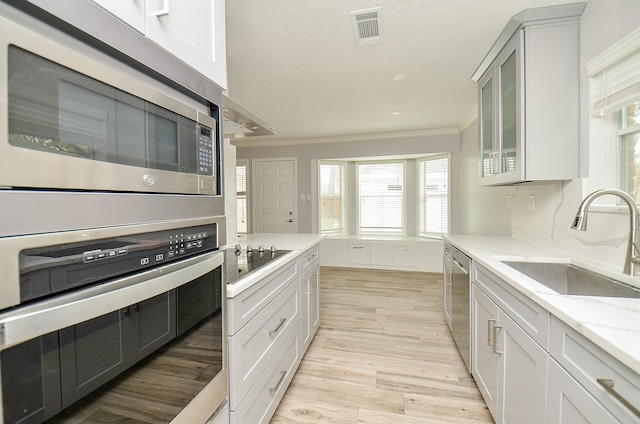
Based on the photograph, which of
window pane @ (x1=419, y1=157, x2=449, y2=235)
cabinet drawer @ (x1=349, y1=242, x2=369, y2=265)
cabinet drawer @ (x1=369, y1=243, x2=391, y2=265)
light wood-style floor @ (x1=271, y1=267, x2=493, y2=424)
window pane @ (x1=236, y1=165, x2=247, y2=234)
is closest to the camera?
light wood-style floor @ (x1=271, y1=267, x2=493, y2=424)

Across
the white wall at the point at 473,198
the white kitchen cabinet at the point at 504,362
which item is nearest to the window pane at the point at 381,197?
the white wall at the point at 473,198

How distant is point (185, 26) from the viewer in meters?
0.86

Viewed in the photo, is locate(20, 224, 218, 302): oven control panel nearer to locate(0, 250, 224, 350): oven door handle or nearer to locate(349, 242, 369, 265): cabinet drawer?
locate(0, 250, 224, 350): oven door handle

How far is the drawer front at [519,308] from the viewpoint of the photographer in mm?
1065

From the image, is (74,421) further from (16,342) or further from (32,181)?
(32,181)

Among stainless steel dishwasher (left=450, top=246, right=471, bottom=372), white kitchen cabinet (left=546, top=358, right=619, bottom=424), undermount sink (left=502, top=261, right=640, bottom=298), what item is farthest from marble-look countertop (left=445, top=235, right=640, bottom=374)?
stainless steel dishwasher (left=450, top=246, right=471, bottom=372)

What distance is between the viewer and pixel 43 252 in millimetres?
485

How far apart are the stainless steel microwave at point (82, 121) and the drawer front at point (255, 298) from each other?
1.86 feet

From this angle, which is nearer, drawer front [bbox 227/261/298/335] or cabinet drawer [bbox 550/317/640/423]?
cabinet drawer [bbox 550/317/640/423]

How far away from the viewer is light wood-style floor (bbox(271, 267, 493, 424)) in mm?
1712

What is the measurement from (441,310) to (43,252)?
140 inches

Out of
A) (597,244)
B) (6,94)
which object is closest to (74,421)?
(6,94)

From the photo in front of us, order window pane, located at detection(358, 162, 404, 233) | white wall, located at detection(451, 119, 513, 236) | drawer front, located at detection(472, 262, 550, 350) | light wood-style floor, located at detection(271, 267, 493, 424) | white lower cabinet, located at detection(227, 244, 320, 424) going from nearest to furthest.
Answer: drawer front, located at detection(472, 262, 550, 350), white lower cabinet, located at detection(227, 244, 320, 424), light wood-style floor, located at detection(271, 267, 493, 424), white wall, located at detection(451, 119, 513, 236), window pane, located at detection(358, 162, 404, 233)

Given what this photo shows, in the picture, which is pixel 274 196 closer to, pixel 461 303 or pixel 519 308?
pixel 461 303
